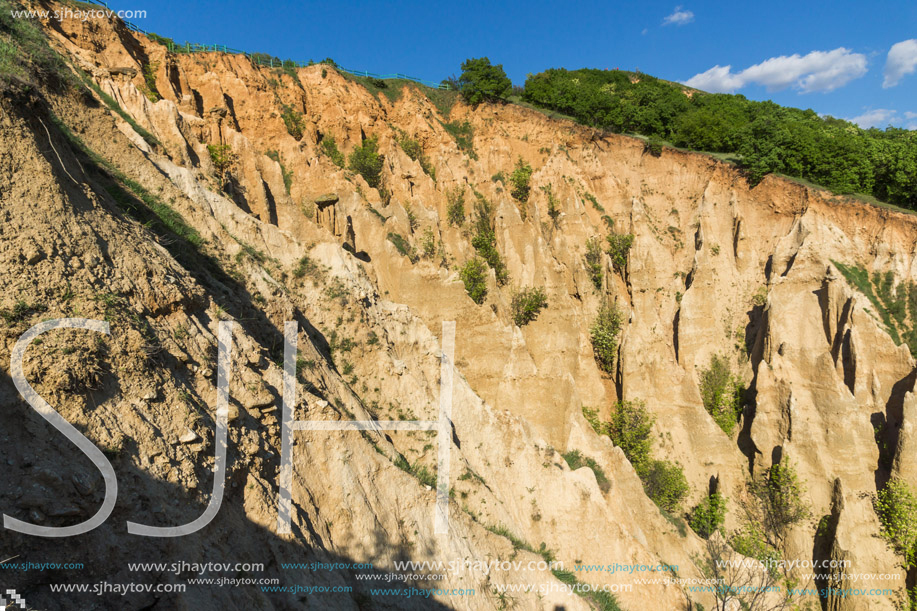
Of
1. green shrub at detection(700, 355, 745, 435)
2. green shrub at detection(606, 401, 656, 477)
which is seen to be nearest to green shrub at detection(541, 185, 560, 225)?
green shrub at detection(700, 355, 745, 435)

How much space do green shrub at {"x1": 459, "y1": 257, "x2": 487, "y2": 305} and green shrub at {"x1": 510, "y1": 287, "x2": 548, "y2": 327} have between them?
6.25 feet

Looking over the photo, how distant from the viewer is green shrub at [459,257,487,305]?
22.9 meters

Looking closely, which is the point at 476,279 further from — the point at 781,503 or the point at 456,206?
the point at 781,503

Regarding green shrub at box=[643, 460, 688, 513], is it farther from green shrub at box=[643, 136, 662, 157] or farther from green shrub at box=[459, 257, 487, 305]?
green shrub at box=[643, 136, 662, 157]

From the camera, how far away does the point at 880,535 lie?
1688 centimetres

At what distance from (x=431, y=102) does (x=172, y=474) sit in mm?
34744

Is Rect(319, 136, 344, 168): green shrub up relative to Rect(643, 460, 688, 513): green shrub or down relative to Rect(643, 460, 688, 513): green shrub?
up

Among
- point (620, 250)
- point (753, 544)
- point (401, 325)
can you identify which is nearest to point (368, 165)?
point (620, 250)

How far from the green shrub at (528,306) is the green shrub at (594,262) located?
4312mm

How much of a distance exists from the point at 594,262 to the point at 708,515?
1369cm

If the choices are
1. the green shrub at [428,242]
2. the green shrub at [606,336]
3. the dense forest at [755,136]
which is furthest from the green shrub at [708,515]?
the dense forest at [755,136]

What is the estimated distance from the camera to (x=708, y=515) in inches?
Result: 790

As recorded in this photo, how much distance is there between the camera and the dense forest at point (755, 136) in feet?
92.8

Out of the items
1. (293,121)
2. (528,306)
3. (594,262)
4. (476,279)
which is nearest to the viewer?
(528,306)
